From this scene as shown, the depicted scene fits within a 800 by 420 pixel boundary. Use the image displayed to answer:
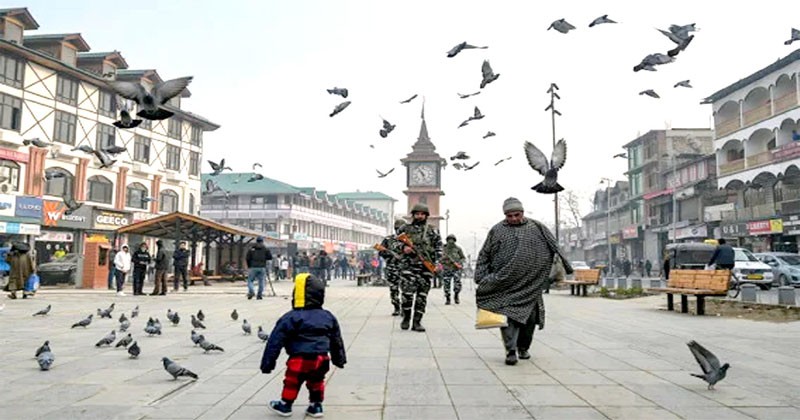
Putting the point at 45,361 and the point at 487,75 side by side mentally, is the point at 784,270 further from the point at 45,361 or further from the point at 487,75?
the point at 45,361

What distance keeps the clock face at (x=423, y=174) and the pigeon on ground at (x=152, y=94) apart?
3670cm

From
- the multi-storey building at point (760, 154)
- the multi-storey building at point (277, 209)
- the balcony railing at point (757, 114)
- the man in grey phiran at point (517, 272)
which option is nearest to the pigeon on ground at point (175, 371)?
the man in grey phiran at point (517, 272)

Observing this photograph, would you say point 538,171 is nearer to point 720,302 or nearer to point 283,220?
point 720,302

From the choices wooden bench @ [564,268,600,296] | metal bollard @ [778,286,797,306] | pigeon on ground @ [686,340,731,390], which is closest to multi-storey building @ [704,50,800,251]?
wooden bench @ [564,268,600,296]

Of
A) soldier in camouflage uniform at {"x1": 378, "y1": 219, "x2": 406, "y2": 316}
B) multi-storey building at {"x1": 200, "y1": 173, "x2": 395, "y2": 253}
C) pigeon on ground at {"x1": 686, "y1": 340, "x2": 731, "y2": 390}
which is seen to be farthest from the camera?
multi-storey building at {"x1": 200, "y1": 173, "x2": 395, "y2": 253}

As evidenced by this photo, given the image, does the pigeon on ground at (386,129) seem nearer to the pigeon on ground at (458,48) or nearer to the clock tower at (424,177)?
the pigeon on ground at (458,48)

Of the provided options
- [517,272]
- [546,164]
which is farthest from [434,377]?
[546,164]

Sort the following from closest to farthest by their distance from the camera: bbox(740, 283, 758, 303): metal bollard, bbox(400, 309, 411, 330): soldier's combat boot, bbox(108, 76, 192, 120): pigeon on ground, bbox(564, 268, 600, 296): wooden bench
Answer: bbox(108, 76, 192, 120): pigeon on ground → bbox(400, 309, 411, 330): soldier's combat boot → bbox(740, 283, 758, 303): metal bollard → bbox(564, 268, 600, 296): wooden bench

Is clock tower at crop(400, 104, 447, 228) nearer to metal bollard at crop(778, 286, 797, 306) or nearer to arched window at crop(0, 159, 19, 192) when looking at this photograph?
arched window at crop(0, 159, 19, 192)

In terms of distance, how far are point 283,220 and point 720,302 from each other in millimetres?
55828

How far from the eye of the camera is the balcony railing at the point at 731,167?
1486 inches

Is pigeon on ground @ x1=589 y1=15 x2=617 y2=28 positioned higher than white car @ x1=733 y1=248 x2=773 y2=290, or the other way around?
pigeon on ground @ x1=589 y1=15 x2=617 y2=28

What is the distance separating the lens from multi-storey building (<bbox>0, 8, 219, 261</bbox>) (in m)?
30.3

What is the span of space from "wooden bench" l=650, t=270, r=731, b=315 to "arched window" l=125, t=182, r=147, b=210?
3501 centimetres
